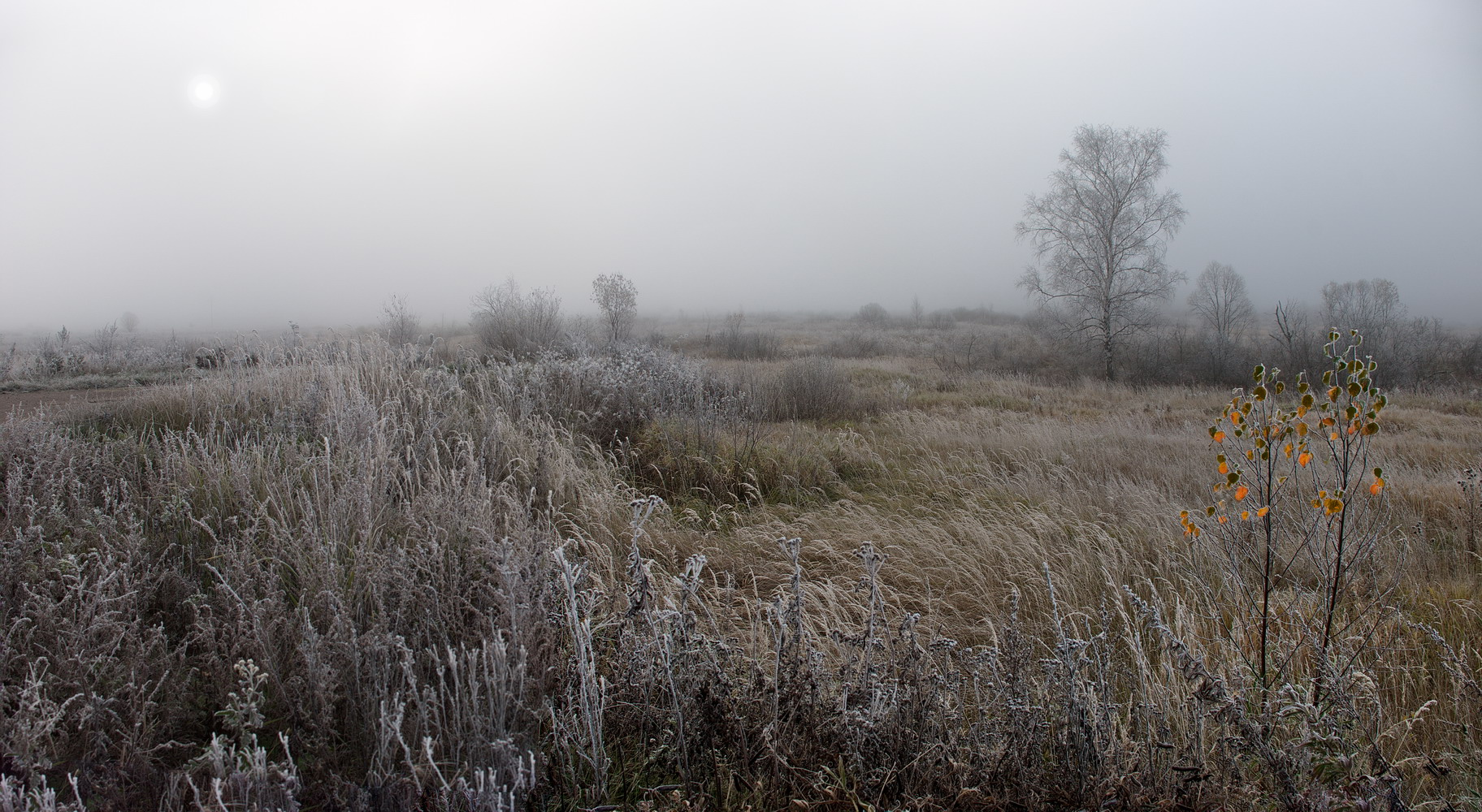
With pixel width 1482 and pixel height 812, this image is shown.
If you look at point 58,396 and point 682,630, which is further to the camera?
point 58,396

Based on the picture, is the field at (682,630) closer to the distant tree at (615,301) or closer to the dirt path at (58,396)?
the dirt path at (58,396)

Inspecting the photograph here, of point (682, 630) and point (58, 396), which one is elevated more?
point (58, 396)

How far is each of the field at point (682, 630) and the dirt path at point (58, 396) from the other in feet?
5.09

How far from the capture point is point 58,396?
26.5 feet

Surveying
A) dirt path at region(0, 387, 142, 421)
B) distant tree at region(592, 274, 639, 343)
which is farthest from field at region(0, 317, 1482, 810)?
distant tree at region(592, 274, 639, 343)

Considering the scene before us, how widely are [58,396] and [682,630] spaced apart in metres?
10.4

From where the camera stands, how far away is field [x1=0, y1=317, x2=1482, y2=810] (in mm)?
1846

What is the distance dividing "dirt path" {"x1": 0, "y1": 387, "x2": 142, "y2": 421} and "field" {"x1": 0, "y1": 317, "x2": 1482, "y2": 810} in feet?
5.09

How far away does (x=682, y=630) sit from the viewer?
92.0 inches

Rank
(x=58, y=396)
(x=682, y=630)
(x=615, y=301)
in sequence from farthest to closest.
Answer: (x=615, y=301) < (x=58, y=396) < (x=682, y=630)

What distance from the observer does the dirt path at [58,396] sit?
7.19 m

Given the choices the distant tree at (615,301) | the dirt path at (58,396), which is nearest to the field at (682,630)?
the dirt path at (58,396)

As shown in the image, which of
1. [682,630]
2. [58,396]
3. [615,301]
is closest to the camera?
[682,630]

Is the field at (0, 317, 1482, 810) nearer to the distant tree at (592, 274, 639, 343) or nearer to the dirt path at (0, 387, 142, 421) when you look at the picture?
the dirt path at (0, 387, 142, 421)
